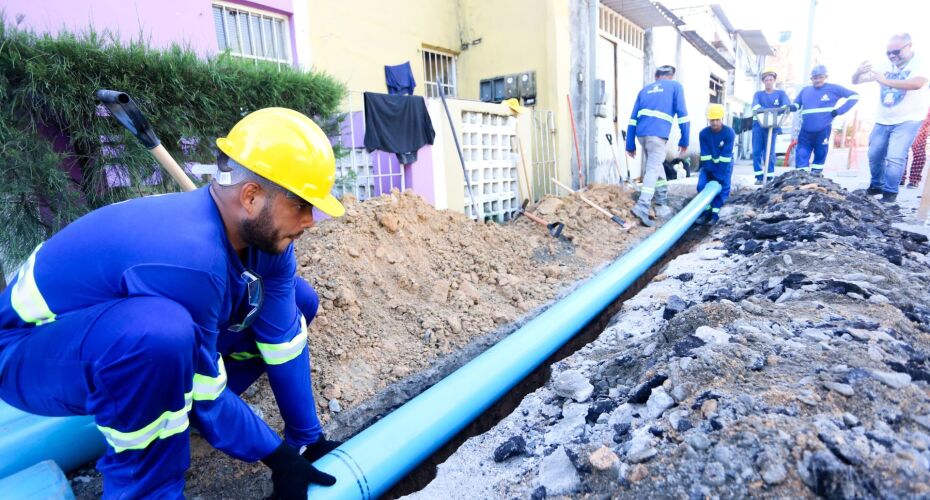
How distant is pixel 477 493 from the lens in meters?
1.85

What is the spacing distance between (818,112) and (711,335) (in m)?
6.87

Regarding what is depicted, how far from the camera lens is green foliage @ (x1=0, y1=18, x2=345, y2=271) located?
2.73 m

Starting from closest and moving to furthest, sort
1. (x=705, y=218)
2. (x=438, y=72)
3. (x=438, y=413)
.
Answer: (x=438, y=413) → (x=705, y=218) → (x=438, y=72)

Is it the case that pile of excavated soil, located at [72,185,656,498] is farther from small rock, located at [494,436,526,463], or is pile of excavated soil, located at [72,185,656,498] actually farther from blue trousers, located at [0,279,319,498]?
small rock, located at [494,436,526,463]

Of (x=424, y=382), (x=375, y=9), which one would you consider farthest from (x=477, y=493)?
(x=375, y=9)

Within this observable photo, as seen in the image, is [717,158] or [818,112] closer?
[717,158]

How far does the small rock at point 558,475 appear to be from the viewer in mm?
1617

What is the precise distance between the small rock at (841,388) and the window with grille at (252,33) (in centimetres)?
572

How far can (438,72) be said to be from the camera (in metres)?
8.63

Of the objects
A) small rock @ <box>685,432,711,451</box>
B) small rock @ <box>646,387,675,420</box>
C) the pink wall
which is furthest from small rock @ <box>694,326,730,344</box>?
the pink wall

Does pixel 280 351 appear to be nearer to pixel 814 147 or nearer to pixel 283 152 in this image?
pixel 283 152

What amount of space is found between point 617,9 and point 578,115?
8.80 ft

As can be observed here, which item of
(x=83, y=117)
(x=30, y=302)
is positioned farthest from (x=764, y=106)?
(x=30, y=302)

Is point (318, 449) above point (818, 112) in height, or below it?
below
